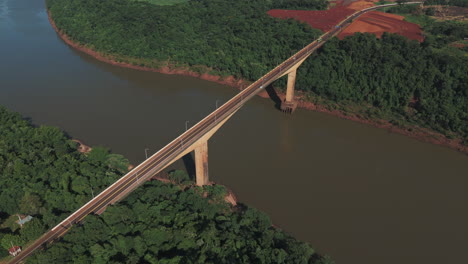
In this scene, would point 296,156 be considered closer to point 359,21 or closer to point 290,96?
point 290,96

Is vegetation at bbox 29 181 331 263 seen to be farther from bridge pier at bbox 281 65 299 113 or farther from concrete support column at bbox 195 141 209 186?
bridge pier at bbox 281 65 299 113

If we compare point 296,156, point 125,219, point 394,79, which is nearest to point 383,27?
point 394,79

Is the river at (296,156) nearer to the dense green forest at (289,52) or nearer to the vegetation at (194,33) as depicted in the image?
the dense green forest at (289,52)

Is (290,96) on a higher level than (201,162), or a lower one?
lower

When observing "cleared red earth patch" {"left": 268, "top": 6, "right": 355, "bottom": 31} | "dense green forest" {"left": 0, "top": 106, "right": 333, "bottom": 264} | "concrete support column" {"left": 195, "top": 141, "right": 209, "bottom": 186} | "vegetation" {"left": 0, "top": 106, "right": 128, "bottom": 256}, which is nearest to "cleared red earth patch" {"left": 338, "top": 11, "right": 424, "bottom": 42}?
"cleared red earth patch" {"left": 268, "top": 6, "right": 355, "bottom": 31}

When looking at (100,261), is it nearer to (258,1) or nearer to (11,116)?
(11,116)

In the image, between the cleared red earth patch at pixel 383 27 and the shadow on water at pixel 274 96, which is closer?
the shadow on water at pixel 274 96

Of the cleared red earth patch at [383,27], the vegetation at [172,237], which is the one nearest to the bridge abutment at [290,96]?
the cleared red earth patch at [383,27]
